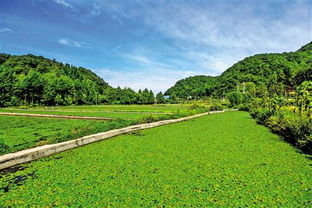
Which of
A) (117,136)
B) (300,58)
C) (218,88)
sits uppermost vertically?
(300,58)

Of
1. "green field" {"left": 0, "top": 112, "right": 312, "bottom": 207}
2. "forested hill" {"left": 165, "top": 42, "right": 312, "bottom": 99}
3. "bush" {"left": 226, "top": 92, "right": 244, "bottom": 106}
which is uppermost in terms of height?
"forested hill" {"left": 165, "top": 42, "right": 312, "bottom": 99}

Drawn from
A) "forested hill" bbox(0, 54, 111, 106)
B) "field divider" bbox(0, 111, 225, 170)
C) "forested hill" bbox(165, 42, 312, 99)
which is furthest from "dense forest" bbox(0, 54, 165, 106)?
"field divider" bbox(0, 111, 225, 170)

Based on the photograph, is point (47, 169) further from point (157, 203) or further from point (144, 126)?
point (144, 126)

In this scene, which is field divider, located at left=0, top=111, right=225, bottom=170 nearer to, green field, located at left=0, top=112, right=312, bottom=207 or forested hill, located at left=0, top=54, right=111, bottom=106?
green field, located at left=0, top=112, right=312, bottom=207

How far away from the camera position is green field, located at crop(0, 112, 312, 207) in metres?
2.14

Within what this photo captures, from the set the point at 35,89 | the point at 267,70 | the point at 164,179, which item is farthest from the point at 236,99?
the point at 35,89

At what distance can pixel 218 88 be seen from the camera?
176 ft

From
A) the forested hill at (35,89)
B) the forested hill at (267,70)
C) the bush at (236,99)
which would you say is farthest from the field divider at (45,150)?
the forested hill at (267,70)

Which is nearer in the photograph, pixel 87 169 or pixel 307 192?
Answer: pixel 307 192

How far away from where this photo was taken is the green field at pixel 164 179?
7.02 feet

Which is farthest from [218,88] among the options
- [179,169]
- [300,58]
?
[179,169]

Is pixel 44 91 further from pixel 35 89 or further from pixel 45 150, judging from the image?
pixel 45 150

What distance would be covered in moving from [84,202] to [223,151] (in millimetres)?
3192

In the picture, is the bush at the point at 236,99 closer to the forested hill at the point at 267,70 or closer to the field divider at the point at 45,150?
the forested hill at the point at 267,70
